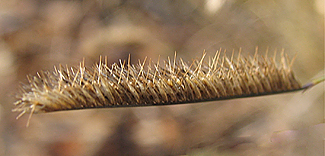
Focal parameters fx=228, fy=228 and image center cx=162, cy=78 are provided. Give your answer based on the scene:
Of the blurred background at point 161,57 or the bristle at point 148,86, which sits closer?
the bristle at point 148,86

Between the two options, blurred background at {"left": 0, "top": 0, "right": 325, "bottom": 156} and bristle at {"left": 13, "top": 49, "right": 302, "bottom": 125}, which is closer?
bristle at {"left": 13, "top": 49, "right": 302, "bottom": 125}

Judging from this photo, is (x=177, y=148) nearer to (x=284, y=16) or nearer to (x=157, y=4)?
(x=157, y=4)

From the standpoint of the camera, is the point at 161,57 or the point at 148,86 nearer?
the point at 148,86

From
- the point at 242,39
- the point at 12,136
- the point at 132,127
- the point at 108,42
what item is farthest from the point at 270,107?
the point at 12,136
